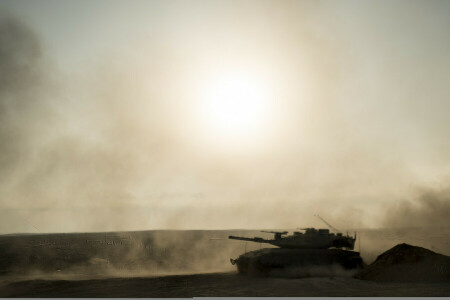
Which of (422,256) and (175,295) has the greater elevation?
(422,256)

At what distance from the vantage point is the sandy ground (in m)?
18.7

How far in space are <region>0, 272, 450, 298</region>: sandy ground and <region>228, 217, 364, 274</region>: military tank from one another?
1294 millimetres

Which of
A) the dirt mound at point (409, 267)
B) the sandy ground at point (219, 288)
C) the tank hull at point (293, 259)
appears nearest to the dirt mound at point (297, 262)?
the tank hull at point (293, 259)

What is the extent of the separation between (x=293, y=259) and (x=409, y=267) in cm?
596

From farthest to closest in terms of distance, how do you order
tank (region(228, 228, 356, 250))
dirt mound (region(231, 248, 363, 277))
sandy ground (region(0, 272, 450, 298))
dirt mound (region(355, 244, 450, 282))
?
1. tank (region(228, 228, 356, 250))
2. dirt mound (region(231, 248, 363, 277))
3. dirt mound (region(355, 244, 450, 282))
4. sandy ground (region(0, 272, 450, 298))

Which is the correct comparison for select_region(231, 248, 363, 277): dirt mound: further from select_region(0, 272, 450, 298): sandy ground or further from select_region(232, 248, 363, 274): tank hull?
select_region(0, 272, 450, 298): sandy ground

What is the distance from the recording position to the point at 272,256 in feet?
83.4

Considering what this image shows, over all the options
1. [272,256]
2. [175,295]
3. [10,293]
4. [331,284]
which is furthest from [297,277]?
[10,293]

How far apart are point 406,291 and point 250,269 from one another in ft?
30.0

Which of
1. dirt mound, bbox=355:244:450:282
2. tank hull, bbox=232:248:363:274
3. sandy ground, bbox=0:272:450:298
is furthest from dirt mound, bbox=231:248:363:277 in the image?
dirt mound, bbox=355:244:450:282

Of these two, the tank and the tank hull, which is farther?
the tank

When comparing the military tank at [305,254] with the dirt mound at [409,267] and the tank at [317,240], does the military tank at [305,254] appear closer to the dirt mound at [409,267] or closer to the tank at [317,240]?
the tank at [317,240]

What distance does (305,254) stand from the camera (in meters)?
25.8

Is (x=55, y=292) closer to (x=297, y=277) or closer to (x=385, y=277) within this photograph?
(x=297, y=277)
